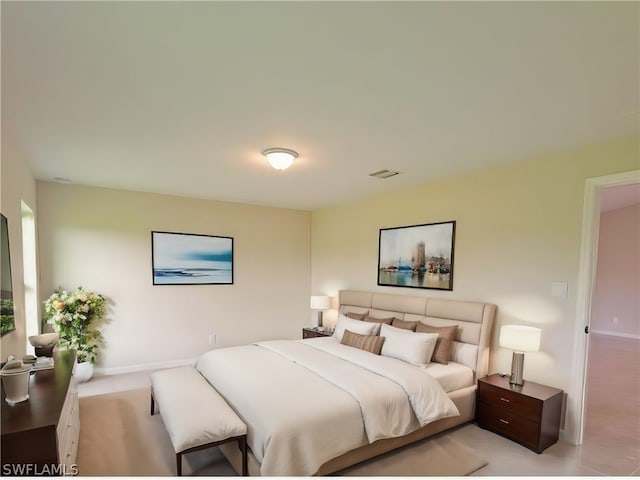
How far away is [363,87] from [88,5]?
127cm

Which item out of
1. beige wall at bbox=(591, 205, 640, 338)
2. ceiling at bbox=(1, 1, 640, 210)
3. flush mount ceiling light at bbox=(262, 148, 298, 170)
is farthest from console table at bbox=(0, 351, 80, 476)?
beige wall at bbox=(591, 205, 640, 338)

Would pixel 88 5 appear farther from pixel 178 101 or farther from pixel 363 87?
pixel 363 87

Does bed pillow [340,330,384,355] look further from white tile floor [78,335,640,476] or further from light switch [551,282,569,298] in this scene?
light switch [551,282,569,298]

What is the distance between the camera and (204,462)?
8.00 feet

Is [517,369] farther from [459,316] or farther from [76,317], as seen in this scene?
[76,317]

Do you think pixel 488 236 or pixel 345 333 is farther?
pixel 345 333

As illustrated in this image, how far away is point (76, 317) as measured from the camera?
153 inches

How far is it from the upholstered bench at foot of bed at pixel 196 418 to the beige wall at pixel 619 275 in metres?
8.60

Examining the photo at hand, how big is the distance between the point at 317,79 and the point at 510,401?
2943mm

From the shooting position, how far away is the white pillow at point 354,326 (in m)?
3.91

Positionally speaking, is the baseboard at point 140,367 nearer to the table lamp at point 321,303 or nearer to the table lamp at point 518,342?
the table lamp at point 321,303

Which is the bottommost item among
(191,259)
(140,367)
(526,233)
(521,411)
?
(140,367)

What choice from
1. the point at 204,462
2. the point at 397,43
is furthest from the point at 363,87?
the point at 204,462

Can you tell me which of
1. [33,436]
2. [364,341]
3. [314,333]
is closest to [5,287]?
[33,436]
